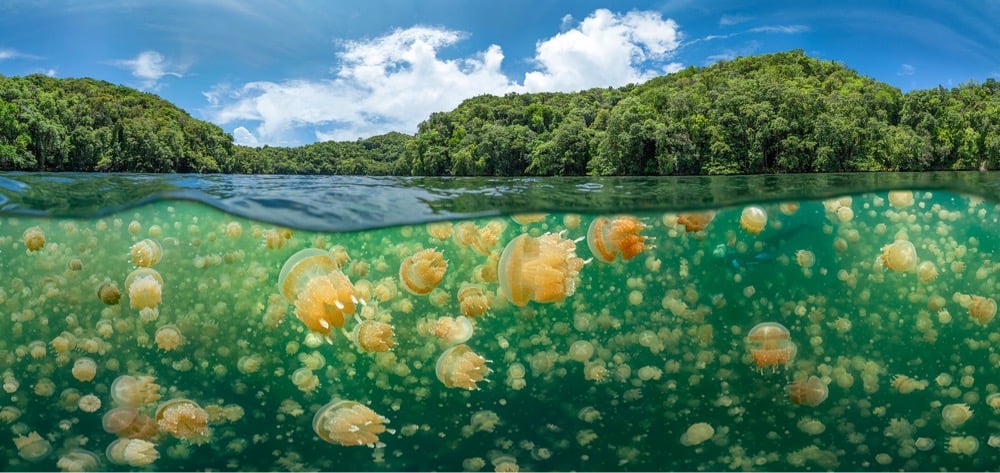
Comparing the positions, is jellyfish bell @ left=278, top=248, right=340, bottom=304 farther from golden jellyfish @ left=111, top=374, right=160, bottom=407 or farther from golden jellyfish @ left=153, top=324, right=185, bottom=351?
golden jellyfish @ left=111, top=374, right=160, bottom=407

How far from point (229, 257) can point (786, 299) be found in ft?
17.3

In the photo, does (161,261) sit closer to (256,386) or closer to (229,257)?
(229,257)

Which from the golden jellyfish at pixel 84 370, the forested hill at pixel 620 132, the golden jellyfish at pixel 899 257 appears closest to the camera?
the golden jellyfish at pixel 84 370

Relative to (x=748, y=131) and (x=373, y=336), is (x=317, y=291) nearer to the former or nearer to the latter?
(x=373, y=336)

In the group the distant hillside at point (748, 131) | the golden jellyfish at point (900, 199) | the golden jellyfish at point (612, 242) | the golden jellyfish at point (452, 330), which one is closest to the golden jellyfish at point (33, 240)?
the golden jellyfish at point (452, 330)

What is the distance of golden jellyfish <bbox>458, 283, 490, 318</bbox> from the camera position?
Result: 5844 mm

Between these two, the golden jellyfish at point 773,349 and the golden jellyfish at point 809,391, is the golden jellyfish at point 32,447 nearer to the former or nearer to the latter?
the golden jellyfish at point 773,349

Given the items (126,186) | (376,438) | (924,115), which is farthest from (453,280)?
(924,115)

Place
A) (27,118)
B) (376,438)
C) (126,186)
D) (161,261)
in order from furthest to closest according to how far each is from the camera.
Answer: (27,118)
(126,186)
(161,261)
(376,438)

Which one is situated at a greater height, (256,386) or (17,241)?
(17,241)

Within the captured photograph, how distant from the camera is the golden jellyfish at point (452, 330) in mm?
5781

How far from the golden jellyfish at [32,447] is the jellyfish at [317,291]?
2604mm

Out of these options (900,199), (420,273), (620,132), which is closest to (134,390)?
(420,273)

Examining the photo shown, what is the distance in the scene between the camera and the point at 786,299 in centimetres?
605
